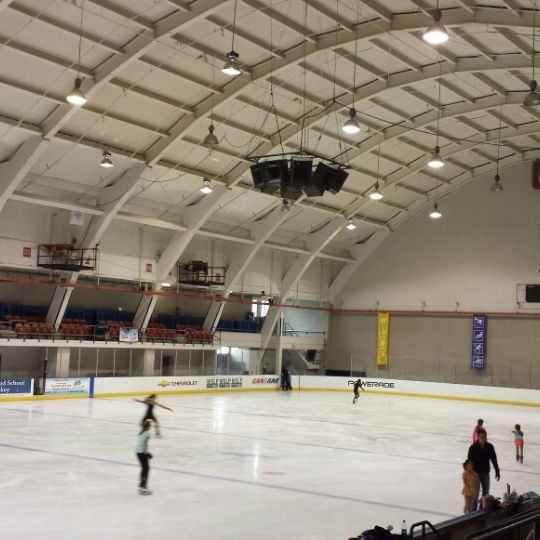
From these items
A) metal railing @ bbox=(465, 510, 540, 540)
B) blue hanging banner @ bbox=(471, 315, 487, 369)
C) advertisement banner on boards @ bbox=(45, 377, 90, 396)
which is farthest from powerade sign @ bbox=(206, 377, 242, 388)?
metal railing @ bbox=(465, 510, 540, 540)

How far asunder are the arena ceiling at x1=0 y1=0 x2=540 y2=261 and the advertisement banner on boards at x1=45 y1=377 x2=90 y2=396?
7.66m

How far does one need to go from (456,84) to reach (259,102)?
872cm

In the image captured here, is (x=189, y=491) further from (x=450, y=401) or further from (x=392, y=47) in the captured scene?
(x=450, y=401)

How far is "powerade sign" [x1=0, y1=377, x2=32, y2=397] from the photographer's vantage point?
31.5 meters

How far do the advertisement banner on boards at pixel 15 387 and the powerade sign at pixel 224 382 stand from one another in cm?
1150

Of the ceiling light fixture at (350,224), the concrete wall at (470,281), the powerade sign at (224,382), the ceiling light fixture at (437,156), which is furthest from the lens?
the concrete wall at (470,281)

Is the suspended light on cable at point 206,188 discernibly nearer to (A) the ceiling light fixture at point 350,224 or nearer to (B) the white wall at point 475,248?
(A) the ceiling light fixture at point 350,224

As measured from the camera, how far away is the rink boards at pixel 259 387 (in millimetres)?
34906

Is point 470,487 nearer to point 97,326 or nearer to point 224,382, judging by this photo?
point 97,326

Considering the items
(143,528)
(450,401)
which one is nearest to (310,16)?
(143,528)

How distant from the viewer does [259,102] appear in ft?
104

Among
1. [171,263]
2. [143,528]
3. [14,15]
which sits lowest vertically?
[143,528]

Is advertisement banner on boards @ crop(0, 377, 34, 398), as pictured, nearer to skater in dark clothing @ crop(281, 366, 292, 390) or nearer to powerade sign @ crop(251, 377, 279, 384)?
powerade sign @ crop(251, 377, 279, 384)

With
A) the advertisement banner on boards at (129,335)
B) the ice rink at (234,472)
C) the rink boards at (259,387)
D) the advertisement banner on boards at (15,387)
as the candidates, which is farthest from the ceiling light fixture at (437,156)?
the advertisement banner on boards at (15,387)
